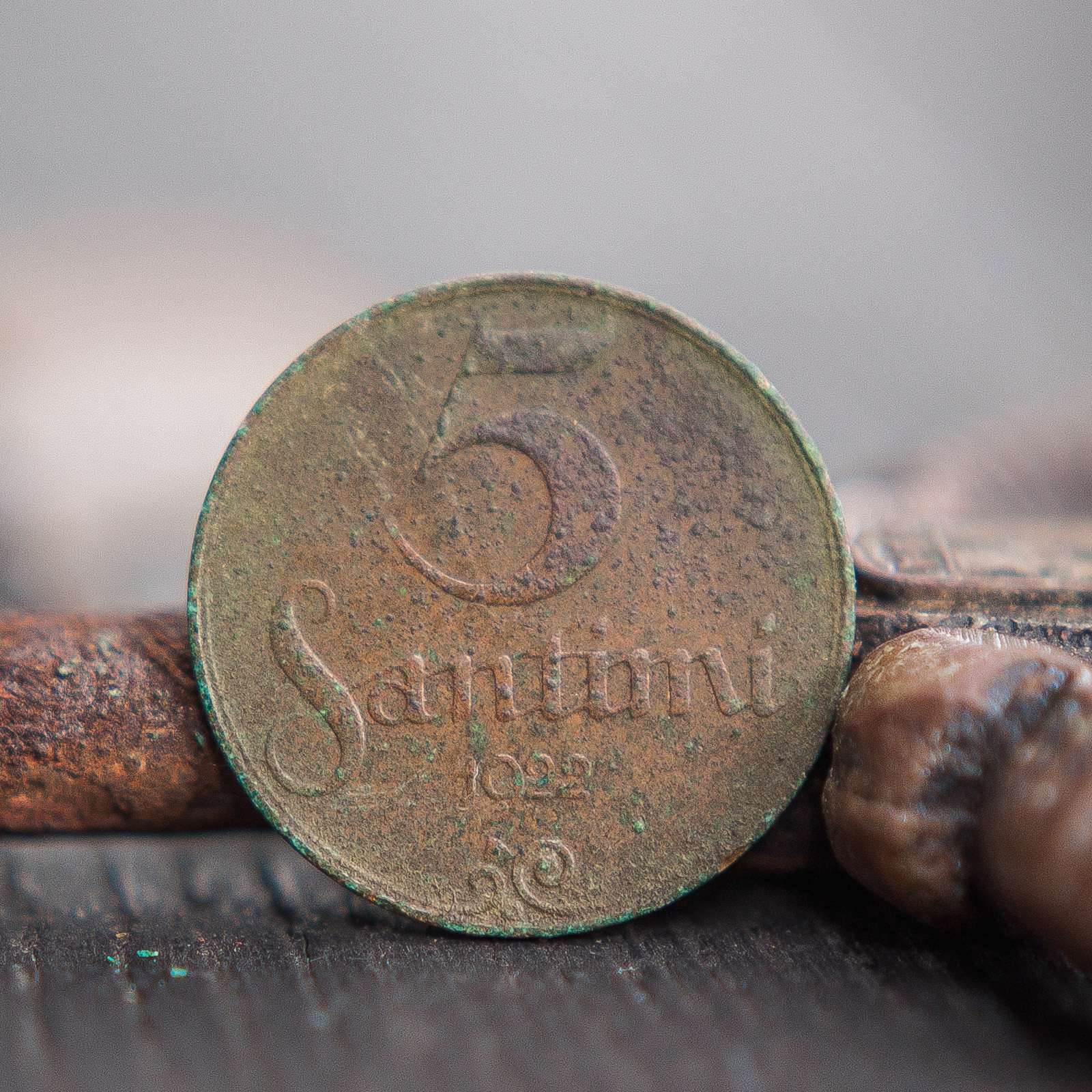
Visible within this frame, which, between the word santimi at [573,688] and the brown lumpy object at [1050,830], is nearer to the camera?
the brown lumpy object at [1050,830]

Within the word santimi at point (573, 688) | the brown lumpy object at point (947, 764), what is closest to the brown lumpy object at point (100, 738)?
the word santimi at point (573, 688)

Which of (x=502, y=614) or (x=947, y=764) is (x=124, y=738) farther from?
(x=947, y=764)

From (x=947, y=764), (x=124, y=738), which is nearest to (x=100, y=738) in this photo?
(x=124, y=738)

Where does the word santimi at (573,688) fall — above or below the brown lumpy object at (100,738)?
above

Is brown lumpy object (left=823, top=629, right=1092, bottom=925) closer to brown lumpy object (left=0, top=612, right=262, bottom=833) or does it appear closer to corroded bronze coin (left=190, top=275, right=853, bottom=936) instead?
corroded bronze coin (left=190, top=275, right=853, bottom=936)

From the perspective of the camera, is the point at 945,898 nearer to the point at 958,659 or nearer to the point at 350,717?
the point at 958,659

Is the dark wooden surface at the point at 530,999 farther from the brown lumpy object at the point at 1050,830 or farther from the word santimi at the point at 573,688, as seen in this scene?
the word santimi at the point at 573,688
